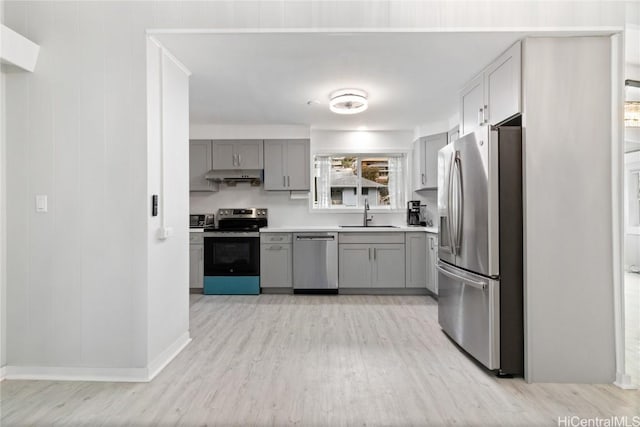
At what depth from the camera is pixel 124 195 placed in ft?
7.60

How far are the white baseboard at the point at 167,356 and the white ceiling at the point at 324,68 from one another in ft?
7.15

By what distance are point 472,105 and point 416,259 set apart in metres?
2.25

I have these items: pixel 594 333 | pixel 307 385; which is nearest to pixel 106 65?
pixel 307 385

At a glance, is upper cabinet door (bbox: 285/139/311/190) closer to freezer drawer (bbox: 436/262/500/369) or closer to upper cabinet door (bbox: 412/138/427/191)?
upper cabinet door (bbox: 412/138/427/191)

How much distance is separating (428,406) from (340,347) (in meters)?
0.99

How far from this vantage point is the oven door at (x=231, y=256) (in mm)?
4742

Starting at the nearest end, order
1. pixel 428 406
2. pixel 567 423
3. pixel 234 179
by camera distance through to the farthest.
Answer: pixel 567 423, pixel 428 406, pixel 234 179

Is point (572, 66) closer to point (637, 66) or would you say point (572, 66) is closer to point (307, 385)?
point (637, 66)

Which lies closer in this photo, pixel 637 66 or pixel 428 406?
pixel 428 406

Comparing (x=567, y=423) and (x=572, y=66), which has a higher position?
(x=572, y=66)

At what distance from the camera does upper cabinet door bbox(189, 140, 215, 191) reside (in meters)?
5.04

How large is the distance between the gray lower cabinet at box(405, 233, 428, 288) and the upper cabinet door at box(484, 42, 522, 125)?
219 centimetres

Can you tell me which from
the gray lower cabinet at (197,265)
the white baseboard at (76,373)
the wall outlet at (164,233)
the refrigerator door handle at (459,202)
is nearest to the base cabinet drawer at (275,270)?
the gray lower cabinet at (197,265)

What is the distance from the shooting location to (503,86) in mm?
2502
